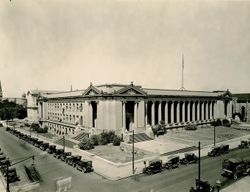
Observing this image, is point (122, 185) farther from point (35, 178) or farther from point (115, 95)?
point (115, 95)

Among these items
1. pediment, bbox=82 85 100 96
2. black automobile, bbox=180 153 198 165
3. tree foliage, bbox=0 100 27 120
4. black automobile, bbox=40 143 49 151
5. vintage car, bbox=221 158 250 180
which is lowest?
tree foliage, bbox=0 100 27 120

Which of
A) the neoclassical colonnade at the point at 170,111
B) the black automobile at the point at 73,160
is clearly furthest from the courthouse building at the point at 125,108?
the black automobile at the point at 73,160

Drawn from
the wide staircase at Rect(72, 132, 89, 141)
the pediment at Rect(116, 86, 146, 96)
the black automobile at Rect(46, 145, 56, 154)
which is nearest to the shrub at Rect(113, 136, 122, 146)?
the wide staircase at Rect(72, 132, 89, 141)

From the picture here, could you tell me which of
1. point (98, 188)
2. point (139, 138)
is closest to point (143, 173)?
point (98, 188)

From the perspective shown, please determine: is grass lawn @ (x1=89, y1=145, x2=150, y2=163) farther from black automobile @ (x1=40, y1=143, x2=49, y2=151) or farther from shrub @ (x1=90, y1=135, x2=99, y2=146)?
black automobile @ (x1=40, y1=143, x2=49, y2=151)

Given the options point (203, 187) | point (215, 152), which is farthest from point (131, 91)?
point (203, 187)

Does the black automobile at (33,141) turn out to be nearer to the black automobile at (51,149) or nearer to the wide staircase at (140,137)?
the black automobile at (51,149)
